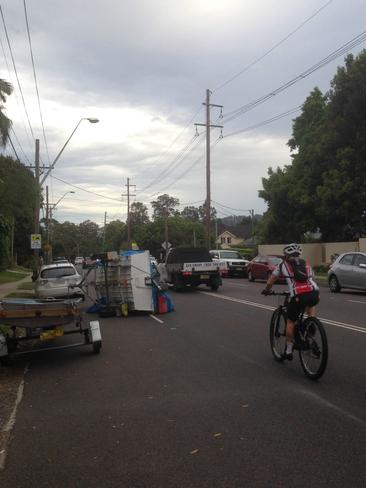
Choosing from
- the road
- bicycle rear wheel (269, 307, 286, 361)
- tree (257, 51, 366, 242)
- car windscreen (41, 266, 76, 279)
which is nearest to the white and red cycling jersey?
bicycle rear wheel (269, 307, 286, 361)

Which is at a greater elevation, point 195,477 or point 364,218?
point 364,218

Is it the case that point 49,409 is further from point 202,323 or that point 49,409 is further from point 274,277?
point 202,323

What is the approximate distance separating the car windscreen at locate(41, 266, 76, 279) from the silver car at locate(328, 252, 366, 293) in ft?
31.6

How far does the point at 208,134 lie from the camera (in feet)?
127

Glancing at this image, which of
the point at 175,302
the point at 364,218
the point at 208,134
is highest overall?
the point at 208,134

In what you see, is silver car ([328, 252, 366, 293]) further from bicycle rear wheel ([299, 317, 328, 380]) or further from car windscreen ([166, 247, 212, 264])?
bicycle rear wheel ([299, 317, 328, 380])

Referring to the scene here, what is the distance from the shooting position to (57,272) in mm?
19047

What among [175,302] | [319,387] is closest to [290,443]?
[319,387]

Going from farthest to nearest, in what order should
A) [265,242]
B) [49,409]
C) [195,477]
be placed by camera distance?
1. [265,242]
2. [49,409]
3. [195,477]

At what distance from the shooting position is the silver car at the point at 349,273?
1927cm

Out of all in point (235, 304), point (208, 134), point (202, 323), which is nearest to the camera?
point (202, 323)

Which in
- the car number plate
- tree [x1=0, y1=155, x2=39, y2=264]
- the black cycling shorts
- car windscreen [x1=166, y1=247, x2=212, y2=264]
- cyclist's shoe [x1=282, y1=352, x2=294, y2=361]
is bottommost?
cyclist's shoe [x1=282, y1=352, x2=294, y2=361]

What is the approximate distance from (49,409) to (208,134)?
34.3 m

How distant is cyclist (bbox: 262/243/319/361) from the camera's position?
7242mm
